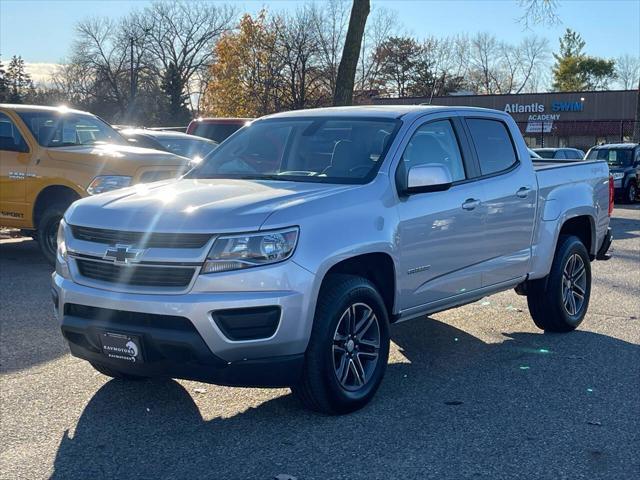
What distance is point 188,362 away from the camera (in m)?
4.35

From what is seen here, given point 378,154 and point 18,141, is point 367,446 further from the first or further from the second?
point 18,141

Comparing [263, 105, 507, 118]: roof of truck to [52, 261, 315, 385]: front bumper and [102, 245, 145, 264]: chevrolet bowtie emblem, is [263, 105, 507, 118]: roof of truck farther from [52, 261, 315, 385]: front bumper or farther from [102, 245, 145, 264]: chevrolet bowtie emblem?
[102, 245, 145, 264]: chevrolet bowtie emblem

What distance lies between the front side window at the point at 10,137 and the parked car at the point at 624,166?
19.8 meters

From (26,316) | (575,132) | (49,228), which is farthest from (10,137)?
(575,132)

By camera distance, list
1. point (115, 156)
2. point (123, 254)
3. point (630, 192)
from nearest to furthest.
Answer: point (123, 254) < point (115, 156) < point (630, 192)

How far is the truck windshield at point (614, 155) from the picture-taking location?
2669 centimetres

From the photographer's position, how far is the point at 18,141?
33.9 feet

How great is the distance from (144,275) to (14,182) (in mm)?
6442

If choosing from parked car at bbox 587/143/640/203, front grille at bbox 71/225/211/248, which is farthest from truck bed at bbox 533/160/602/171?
parked car at bbox 587/143/640/203

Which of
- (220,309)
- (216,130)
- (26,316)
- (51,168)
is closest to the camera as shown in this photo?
(220,309)

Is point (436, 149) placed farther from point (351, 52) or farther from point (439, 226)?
point (351, 52)

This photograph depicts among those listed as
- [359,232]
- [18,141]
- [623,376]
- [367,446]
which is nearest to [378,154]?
[359,232]

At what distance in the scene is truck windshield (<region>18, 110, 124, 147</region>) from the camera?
10430 mm

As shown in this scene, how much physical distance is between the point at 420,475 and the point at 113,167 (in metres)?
6.78
